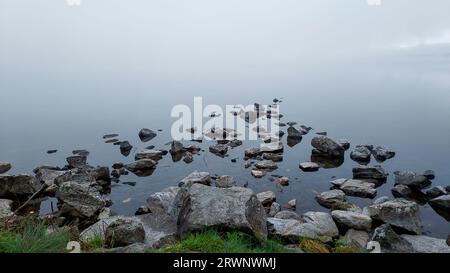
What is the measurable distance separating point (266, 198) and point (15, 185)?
421 inches

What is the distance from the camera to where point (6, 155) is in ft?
76.3

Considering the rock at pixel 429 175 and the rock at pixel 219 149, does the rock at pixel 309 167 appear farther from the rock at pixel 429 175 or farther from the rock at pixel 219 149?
the rock at pixel 429 175

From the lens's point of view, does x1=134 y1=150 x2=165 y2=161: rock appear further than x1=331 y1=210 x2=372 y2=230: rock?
Yes

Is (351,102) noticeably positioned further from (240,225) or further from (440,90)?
(240,225)

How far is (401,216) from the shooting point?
12180mm

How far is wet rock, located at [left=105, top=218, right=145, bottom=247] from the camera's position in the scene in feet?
25.1

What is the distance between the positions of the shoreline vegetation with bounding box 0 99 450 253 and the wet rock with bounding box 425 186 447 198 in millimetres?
49

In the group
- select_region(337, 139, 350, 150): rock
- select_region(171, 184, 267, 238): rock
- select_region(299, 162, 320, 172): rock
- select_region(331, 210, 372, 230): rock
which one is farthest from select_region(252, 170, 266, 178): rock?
select_region(171, 184, 267, 238): rock

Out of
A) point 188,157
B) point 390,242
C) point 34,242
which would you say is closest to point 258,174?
point 188,157

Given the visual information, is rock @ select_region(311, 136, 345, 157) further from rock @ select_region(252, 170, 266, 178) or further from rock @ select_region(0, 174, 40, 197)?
rock @ select_region(0, 174, 40, 197)

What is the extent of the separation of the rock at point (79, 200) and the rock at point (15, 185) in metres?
2.86

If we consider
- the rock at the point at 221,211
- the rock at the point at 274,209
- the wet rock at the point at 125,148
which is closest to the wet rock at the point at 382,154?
the rock at the point at 274,209

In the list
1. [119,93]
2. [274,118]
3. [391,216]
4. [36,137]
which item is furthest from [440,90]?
[36,137]

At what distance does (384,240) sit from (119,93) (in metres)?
44.8
